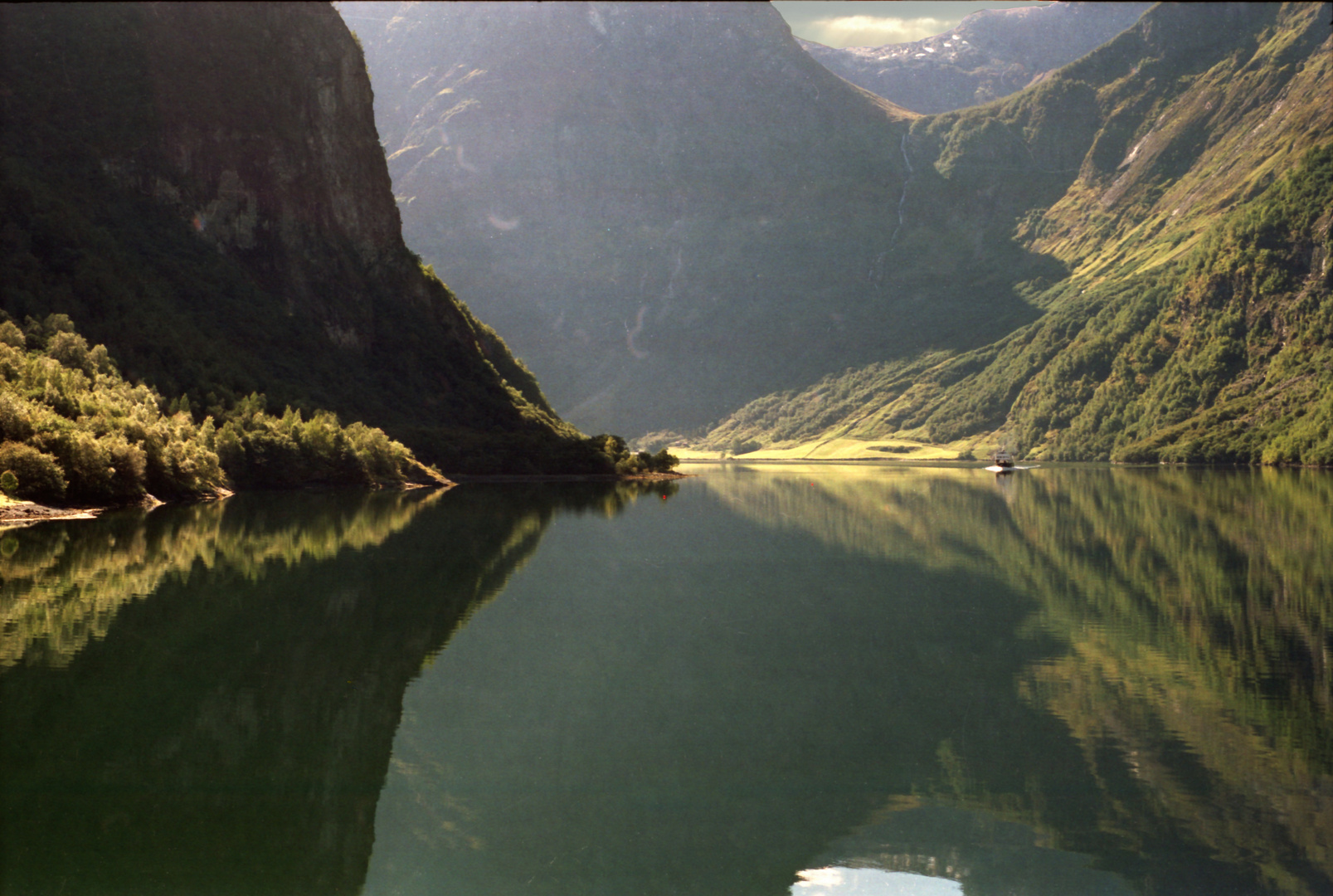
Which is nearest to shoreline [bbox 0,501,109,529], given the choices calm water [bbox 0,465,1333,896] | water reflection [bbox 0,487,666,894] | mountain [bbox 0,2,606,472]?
water reflection [bbox 0,487,666,894]

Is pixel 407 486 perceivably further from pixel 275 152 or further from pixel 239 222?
pixel 275 152

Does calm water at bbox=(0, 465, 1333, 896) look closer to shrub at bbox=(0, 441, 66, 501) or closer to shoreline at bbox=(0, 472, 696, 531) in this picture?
shoreline at bbox=(0, 472, 696, 531)

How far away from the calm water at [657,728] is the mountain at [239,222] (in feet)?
232

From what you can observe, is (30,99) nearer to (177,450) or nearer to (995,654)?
(177,450)

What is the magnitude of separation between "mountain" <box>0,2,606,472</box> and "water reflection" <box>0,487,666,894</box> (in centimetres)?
6256

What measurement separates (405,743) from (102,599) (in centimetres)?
1574

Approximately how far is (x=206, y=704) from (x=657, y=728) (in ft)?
26.2

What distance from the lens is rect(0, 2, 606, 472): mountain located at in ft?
334

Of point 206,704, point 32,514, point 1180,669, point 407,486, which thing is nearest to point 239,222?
point 407,486

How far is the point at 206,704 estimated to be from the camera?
64.0 ft

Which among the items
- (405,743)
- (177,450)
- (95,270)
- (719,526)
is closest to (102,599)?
(405,743)

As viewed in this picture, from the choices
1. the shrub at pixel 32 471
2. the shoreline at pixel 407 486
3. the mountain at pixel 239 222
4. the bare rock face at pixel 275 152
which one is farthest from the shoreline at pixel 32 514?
the bare rock face at pixel 275 152

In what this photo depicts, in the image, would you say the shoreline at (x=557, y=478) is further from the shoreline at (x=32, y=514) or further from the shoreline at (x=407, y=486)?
the shoreline at (x=32, y=514)

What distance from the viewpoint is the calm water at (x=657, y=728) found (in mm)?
13727
